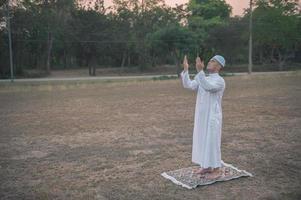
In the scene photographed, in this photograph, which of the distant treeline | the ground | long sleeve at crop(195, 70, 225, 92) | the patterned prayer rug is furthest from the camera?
the distant treeline

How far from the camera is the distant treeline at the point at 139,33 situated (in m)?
33.6

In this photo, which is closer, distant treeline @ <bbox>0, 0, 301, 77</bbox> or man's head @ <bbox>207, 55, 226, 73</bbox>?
man's head @ <bbox>207, 55, 226, 73</bbox>

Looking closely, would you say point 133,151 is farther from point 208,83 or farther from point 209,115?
point 208,83

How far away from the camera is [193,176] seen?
5.26 metres

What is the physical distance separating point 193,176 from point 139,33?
3778 cm

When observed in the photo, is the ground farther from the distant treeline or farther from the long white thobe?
the distant treeline

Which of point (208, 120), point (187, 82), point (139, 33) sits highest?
point (139, 33)

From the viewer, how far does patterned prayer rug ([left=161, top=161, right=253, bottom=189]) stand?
4.99m

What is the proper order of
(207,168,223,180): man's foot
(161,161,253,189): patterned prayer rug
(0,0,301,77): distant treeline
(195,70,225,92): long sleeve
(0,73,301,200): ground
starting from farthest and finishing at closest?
(0,0,301,77): distant treeline
(207,168,223,180): man's foot
(161,161,253,189): patterned prayer rug
(0,73,301,200): ground
(195,70,225,92): long sleeve

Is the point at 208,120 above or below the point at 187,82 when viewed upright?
below

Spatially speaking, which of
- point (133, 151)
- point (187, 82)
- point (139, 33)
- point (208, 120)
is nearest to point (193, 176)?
point (208, 120)

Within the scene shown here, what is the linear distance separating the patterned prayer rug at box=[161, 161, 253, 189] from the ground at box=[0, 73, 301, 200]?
112 millimetres

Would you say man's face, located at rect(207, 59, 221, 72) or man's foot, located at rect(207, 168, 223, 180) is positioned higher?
man's face, located at rect(207, 59, 221, 72)

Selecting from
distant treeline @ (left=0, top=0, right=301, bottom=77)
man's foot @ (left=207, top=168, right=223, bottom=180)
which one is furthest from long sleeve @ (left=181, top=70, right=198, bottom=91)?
distant treeline @ (left=0, top=0, right=301, bottom=77)
